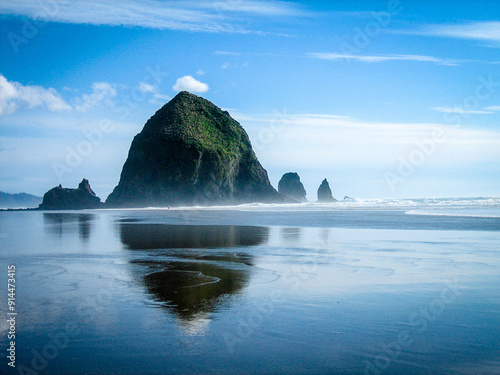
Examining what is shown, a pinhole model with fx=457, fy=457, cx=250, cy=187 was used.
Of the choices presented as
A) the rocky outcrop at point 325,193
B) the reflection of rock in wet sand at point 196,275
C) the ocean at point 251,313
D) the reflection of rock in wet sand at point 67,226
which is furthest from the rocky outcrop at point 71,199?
the ocean at point 251,313

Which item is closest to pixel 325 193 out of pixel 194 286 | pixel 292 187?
pixel 292 187

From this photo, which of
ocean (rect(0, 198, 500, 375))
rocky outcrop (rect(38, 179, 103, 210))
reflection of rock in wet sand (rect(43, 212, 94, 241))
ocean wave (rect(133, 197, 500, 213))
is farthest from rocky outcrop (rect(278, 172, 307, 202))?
ocean (rect(0, 198, 500, 375))

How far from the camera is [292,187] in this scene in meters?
175

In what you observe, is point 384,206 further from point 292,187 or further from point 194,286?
point 292,187

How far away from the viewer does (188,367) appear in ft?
16.5

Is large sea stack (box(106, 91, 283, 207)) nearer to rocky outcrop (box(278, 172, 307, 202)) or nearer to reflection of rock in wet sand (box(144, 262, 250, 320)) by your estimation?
rocky outcrop (box(278, 172, 307, 202))

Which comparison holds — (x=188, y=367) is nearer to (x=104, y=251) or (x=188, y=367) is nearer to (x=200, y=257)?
(x=200, y=257)

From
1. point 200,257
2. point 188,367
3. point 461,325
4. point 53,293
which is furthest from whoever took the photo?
point 200,257

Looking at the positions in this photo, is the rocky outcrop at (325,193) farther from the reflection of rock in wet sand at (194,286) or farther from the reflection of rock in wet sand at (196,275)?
the reflection of rock in wet sand at (194,286)

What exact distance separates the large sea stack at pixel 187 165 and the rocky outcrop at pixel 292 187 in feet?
165

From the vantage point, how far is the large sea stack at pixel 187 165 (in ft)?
330

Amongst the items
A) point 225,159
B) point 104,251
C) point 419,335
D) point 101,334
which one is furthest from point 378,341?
point 225,159

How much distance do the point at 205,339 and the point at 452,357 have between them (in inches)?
118

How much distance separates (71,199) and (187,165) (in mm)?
27191
